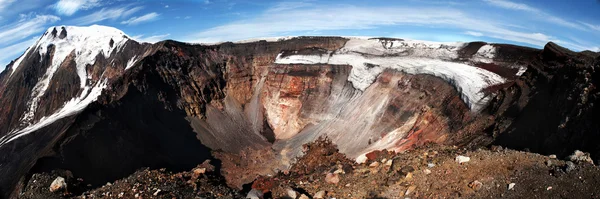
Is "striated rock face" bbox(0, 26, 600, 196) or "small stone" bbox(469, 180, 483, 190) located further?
"striated rock face" bbox(0, 26, 600, 196)

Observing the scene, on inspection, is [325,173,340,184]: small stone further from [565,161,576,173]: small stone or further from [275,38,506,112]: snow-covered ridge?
[275,38,506,112]: snow-covered ridge

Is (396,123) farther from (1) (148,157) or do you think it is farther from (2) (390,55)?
(1) (148,157)

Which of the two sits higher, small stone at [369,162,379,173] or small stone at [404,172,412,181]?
small stone at [404,172,412,181]

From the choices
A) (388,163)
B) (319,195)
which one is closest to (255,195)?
(319,195)

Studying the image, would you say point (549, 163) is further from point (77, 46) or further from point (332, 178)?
point (77, 46)

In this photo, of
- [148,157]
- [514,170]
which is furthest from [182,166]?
[514,170]

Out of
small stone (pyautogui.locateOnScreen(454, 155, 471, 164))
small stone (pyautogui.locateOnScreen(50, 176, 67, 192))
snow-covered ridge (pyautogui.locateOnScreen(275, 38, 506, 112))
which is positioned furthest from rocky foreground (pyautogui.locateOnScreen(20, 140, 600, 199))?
snow-covered ridge (pyautogui.locateOnScreen(275, 38, 506, 112))
